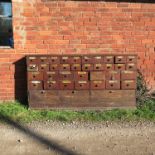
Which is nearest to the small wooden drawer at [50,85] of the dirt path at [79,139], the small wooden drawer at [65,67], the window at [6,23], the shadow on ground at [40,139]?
the small wooden drawer at [65,67]

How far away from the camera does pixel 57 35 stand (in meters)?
8.08

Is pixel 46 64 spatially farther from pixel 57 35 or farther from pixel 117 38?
pixel 117 38

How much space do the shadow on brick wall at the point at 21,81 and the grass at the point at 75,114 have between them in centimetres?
36

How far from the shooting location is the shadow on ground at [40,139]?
612 centimetres

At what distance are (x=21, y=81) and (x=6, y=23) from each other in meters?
1.09

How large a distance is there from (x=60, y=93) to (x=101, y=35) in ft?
4.34

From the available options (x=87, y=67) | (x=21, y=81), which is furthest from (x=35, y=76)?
(x=87, y=67)

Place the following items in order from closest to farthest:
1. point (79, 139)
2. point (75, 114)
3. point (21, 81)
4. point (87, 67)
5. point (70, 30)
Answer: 1. point (79, 139)
2. point (75, 114)
3. point (87, 67)
4. point (70, 30)
5. point (21, 81)

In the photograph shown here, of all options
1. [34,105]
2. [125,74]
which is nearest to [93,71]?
[125,74]

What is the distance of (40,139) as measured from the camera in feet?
21.6

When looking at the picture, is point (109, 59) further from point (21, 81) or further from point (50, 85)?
point (21, 81)

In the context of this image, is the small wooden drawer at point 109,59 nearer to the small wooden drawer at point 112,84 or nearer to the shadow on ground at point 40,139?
the small wooden drawer at point 112,84

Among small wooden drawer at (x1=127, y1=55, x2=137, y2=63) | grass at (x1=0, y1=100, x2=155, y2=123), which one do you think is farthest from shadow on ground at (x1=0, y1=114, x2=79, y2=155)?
small wooden drawer at (x1=127, y1=55, x2=137, y2=63)

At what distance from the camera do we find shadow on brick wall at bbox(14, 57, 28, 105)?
8125mm
